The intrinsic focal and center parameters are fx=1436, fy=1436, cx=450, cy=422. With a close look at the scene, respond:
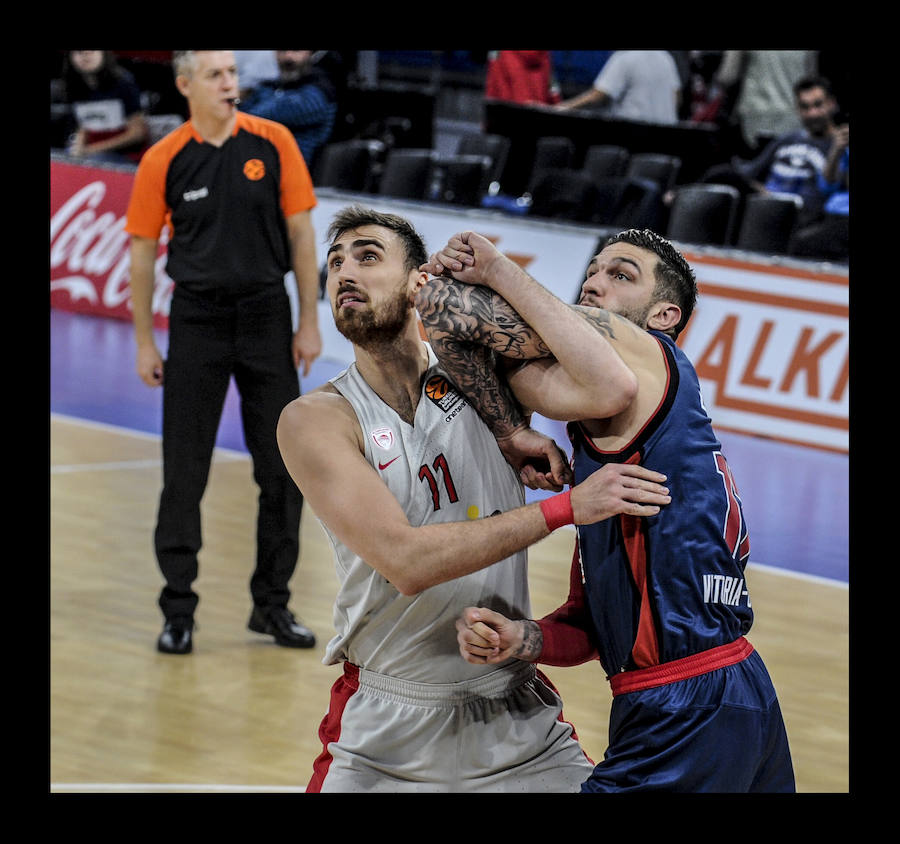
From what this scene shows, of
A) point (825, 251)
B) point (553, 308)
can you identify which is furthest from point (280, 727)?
point (825, 251)

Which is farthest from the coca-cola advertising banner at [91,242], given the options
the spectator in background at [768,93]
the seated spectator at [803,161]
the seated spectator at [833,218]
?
the spectator in background at [768,93]

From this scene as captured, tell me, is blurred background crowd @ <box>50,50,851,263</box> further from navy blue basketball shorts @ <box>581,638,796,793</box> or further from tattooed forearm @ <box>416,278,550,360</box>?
tattooed forearm @ <box>416,278,550,360</box>

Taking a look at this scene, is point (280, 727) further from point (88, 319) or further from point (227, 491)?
point (88, 319)

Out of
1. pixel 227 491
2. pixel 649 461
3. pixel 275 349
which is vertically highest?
pixel 649 461

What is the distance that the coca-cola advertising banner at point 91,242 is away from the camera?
1259 cm

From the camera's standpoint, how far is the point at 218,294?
5.93 metres

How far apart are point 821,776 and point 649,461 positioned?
7.55ft

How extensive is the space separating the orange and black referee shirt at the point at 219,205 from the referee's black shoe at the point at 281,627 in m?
1.38

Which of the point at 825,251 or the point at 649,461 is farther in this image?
the point at 825,251

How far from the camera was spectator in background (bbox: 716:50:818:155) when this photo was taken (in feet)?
43.0

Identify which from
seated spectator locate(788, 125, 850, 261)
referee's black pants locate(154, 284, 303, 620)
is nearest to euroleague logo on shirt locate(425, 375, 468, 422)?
referee's black pants locate(154, 284, 303, 620)

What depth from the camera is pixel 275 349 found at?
5953 millimetres

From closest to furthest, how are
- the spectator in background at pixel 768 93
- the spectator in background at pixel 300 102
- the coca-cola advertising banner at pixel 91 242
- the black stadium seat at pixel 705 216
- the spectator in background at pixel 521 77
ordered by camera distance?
the black stadium seat at pixel 705 216, the spectator in background at pixel 300 102, the coca-cola advertising banner at pixel 91 242, the spectator in background at pixel 768 93, the spectator in background at pixel 521 77

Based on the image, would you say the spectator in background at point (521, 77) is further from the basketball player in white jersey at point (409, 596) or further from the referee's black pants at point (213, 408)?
the basketball player in white jersey at point (409, 596)
